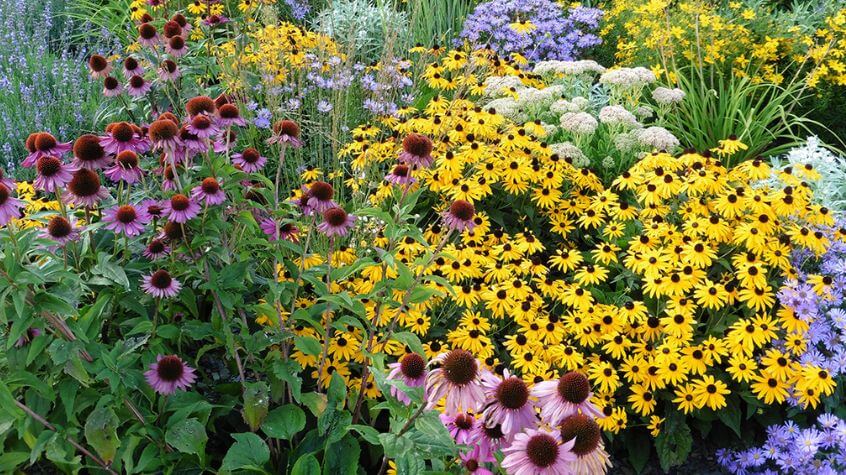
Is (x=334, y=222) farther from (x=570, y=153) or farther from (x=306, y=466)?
(x=570, y=153)

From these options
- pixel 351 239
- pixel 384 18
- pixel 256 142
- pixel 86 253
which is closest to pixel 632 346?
pixel 351 239

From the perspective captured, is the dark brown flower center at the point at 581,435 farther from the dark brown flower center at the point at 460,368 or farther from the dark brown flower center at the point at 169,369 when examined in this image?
the dark brown flower center at the point at 169,369

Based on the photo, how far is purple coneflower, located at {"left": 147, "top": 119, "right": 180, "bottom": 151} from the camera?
1.88 metres

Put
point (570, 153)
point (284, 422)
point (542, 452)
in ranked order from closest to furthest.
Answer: point (542, 452)
point (284, 422)
point (570, 153)

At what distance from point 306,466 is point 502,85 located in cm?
242

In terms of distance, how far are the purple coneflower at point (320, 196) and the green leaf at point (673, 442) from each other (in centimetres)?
137

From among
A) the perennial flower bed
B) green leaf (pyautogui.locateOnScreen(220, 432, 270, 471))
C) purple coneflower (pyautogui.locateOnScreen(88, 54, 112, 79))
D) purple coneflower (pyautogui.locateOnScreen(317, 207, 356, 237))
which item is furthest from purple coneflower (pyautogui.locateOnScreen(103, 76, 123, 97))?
green leaf (pyautogui.locateOnScreen(220, 432, 270, 471))

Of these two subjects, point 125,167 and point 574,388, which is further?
point 125,167

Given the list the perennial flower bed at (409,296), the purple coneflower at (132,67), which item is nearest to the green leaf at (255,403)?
the perennial flower bed at (409,296)

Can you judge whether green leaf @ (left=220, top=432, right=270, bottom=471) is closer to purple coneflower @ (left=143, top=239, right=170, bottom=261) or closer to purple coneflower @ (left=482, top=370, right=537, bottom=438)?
purple coneflower @ (left=143, top=239, right=170, bottom=261)

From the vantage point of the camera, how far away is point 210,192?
189 centimetres

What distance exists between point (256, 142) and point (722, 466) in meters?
2.63

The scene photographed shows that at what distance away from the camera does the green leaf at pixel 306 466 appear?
6.08 ft

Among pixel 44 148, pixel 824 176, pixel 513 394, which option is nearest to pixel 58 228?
pixel 44 148
